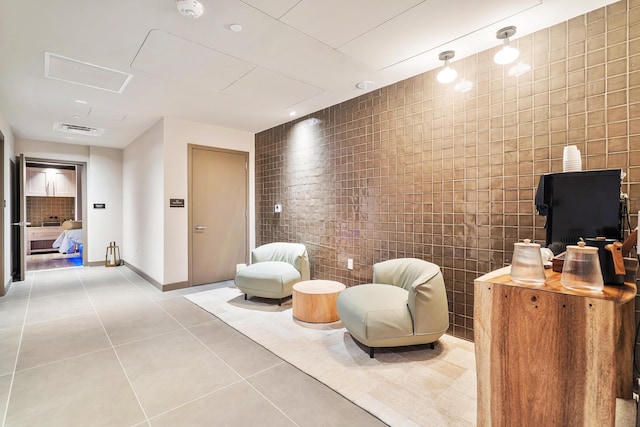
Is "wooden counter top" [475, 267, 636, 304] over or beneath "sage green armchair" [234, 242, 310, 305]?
over

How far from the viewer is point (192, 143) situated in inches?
193

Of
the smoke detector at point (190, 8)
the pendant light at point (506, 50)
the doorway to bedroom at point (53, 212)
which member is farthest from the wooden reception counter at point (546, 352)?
the doorway to bedroom at point (53, 212)

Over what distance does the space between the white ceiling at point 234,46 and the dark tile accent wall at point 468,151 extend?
0.25m

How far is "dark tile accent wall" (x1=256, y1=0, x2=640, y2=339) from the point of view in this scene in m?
2.14

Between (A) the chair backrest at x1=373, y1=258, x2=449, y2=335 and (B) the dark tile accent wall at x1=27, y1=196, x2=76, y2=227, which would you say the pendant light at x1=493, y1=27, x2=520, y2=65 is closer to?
(A) the chair backrest at x1=373, y1=258, x2=449, y2=335

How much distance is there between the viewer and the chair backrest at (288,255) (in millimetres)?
4215

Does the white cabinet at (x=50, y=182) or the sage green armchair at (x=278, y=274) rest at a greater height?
the white cabinet at (x=50, y=182)

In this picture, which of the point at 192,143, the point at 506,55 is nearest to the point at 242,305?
the point at 192,143

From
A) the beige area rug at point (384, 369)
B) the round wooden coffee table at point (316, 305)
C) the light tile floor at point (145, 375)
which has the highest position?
the round wooden coffee table at point (316, 305)

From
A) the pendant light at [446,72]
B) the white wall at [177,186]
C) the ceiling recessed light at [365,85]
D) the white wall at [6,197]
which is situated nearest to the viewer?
the pendant light at [446,72]

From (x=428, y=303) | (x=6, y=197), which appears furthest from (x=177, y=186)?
(x=428, y=303)

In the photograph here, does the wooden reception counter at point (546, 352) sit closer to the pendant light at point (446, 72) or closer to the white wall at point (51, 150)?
the pendant light at point (446, 72)

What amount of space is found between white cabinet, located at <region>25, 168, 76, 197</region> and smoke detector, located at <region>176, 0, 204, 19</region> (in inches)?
379

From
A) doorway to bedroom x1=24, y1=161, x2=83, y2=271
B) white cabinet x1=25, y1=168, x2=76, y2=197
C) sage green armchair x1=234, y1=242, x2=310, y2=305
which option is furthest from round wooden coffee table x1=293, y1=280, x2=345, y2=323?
white cabinet x1=25, y1=168, x2=76, y2=197
